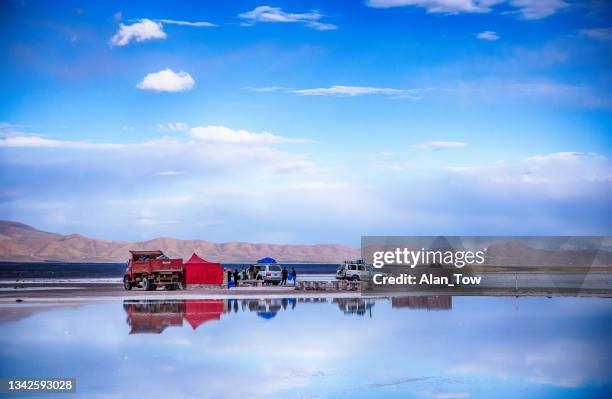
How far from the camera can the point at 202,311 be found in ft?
124

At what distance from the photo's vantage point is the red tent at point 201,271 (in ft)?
200

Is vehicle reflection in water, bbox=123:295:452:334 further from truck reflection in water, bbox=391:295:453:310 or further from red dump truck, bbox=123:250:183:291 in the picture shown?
red dump truck, bbox=123:250:183:291

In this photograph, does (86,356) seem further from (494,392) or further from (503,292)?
(503,292)

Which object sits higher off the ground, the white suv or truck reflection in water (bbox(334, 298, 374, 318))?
the white suv

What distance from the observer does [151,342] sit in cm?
2516

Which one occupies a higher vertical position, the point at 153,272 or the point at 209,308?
the point at 153,272

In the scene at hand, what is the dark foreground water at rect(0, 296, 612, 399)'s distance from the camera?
58.4ft

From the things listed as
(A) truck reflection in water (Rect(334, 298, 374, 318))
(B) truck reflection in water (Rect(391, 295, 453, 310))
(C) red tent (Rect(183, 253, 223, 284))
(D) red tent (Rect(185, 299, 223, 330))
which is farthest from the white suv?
(D) red tent (Rect(185, 299, 223, 330))

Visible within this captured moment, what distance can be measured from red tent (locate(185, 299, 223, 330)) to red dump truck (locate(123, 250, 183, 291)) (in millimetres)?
9739

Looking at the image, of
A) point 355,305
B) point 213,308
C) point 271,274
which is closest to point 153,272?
point 213,308

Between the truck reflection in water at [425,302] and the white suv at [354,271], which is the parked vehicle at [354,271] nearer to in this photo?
the white suv at [354,271]

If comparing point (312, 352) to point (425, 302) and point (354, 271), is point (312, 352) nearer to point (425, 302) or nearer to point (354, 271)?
point (425, 302)

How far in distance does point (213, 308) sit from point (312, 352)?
17320 mm

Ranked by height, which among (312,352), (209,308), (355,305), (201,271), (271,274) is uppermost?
(201,271)
